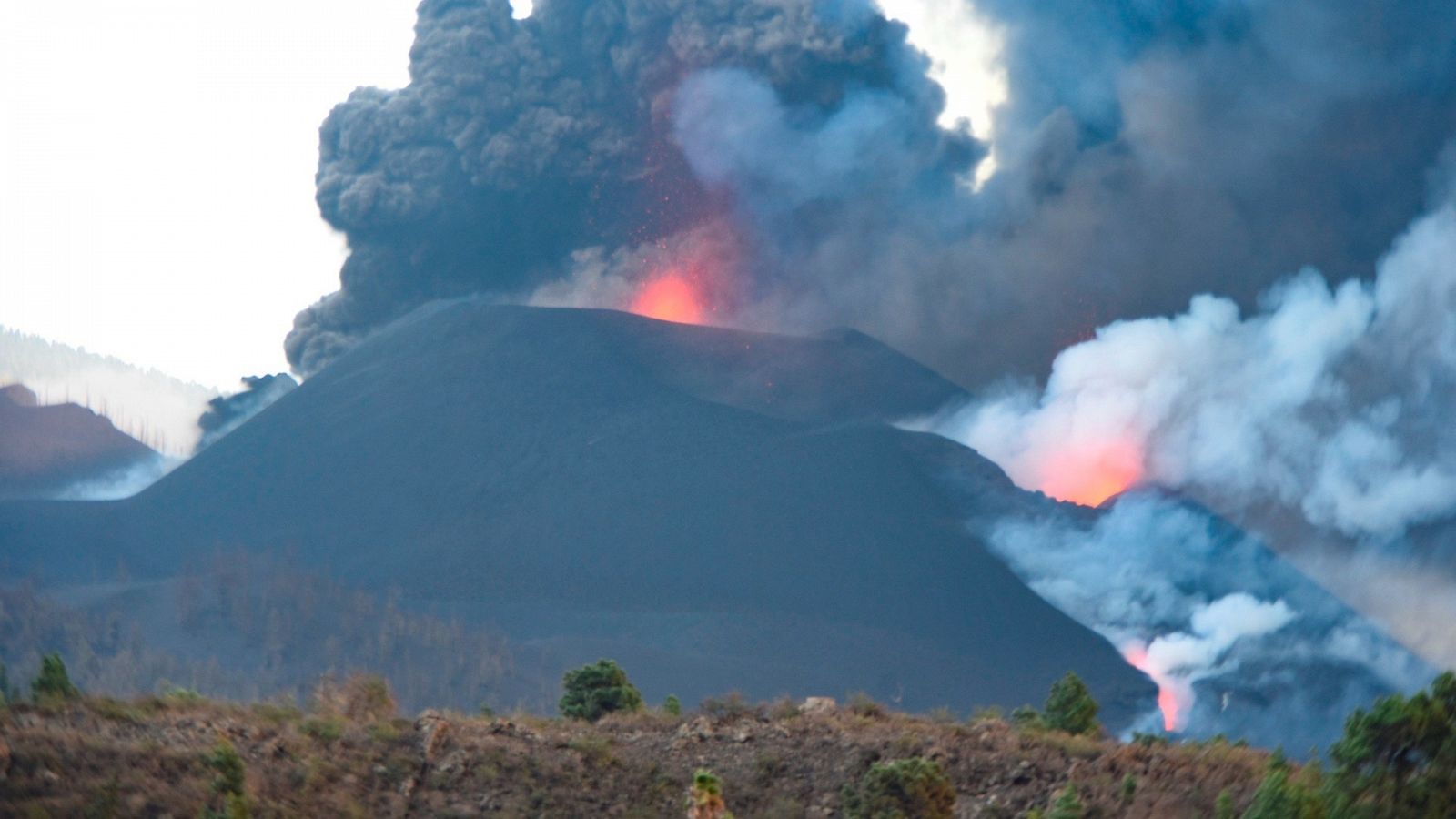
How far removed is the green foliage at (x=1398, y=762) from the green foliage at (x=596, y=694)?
17303mm

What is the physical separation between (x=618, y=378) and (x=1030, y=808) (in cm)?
17629

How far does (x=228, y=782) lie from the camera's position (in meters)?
21.6

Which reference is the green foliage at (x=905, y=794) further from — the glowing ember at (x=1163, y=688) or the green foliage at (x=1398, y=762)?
the glowing ember at (x=1163, y=688)

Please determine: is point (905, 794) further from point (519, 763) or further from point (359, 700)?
point (359, 700)

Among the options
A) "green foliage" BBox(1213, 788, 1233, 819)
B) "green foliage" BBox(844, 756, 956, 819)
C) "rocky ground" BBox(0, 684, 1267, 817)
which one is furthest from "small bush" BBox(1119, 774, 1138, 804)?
"green foliage" BBox(844, 756, 956, 819)

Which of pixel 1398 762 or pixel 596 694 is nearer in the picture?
pixel 1398 762

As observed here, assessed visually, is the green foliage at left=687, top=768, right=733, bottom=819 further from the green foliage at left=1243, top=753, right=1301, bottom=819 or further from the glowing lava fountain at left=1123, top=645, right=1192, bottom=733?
the glowing lava fountain at left=1123, top=645, right=1192, bottom=733

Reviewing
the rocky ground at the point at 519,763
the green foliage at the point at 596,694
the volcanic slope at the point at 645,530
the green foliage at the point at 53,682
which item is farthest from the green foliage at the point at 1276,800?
the volcanic slope at the point at 645,530

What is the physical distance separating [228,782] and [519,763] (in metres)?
5.46

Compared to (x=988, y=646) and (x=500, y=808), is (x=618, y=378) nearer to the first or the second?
(x=988, y=646)

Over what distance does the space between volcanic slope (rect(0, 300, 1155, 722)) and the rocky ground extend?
101 m

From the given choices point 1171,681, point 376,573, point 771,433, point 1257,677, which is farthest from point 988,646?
point 376,573

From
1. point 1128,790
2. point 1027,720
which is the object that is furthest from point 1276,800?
point 1027,720

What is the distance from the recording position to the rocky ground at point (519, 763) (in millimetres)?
21516
